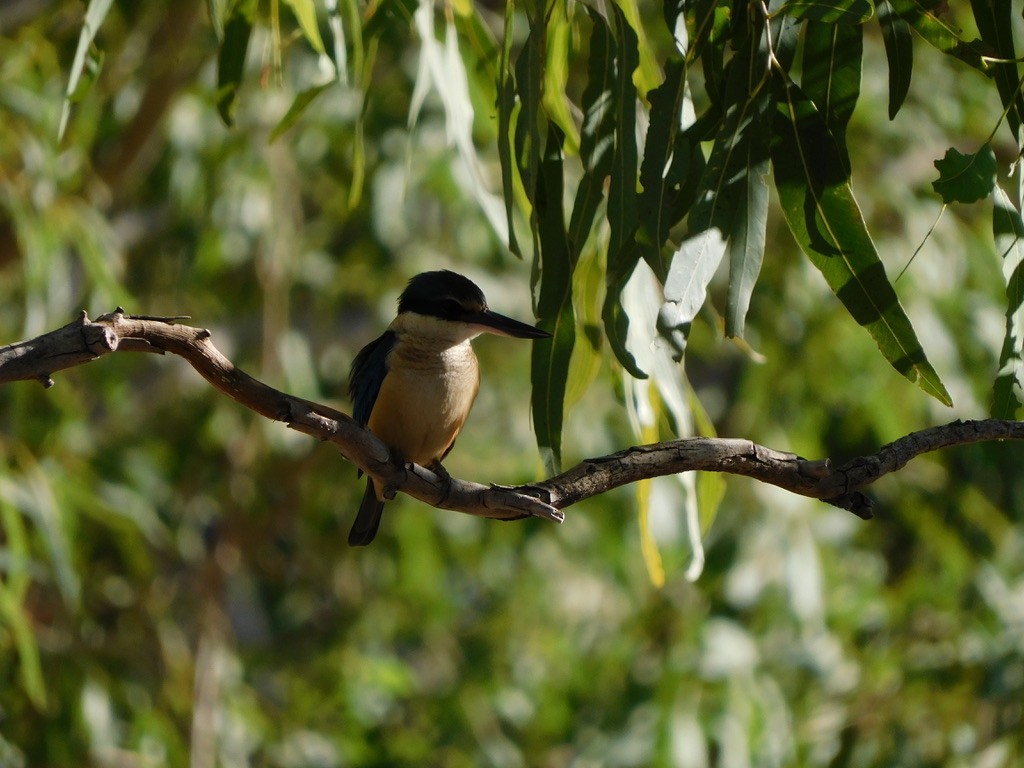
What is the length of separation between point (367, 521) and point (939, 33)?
59.3 inches

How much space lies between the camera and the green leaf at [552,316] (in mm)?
1663

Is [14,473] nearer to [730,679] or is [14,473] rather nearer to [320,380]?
[320,380]

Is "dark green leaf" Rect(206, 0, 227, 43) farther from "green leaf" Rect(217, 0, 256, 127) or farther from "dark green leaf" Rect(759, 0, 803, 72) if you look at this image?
"dark green leaf" Rect(759, 0, 803, 72)

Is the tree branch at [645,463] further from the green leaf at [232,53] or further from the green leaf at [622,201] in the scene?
the green leaf at [232,53]

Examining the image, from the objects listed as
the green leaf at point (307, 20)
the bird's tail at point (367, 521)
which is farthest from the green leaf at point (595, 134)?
the bird's tail at point (367, 521)

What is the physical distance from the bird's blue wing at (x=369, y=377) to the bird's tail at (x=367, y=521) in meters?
0.15

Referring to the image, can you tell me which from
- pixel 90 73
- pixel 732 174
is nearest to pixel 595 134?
pixel 732 174

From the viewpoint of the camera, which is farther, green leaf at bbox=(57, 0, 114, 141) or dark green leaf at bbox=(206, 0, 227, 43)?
dark green leaf at bbox=(206, 0, 227, 43)

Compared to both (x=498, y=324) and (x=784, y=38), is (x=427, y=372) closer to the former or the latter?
(x=498, y=324)

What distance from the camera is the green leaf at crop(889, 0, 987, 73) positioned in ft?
4.83

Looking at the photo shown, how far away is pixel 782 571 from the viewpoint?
12.0 ft

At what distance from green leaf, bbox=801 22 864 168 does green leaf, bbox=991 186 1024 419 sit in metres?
0.21

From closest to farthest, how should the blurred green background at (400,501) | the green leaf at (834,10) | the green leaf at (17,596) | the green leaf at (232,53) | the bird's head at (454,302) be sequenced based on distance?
the green leaf at (834,10), the green leaf at (232,53), the bird's head at (454,302), the green leaf at (17,596), the blurred green background at (400,501)

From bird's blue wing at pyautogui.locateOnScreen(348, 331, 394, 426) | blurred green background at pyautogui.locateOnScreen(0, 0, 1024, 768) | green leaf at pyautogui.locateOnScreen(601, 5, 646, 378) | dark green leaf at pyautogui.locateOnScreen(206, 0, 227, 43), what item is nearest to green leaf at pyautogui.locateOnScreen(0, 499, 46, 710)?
blurred green background at pyautogui.locateOnScreen(0, 0, 1024, 768)
